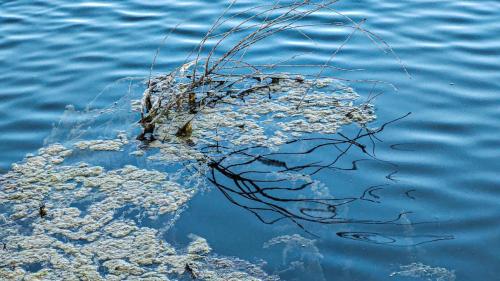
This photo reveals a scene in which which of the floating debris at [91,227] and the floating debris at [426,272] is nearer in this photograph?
the floating debris at [426,272]

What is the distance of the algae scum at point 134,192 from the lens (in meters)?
3.26

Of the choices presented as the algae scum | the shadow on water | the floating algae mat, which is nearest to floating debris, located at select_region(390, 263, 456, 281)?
the shadow on water

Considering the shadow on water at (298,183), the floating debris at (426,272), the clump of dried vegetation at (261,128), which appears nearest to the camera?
the floating debris at (426,272)

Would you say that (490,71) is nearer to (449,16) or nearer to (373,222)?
(449,16)

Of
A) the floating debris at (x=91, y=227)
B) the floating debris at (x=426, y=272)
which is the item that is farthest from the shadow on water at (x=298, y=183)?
the floating debris at (x=91, y=227)

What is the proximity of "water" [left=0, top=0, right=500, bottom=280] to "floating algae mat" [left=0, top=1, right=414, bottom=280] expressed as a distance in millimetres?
96

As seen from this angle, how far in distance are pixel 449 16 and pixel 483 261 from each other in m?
2.88

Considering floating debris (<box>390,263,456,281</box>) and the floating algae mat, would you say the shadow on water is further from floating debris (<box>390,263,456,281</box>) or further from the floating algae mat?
floating debris (<box>390,263,456,281</box>)

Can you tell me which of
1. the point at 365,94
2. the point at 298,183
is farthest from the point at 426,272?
the point at 365,94

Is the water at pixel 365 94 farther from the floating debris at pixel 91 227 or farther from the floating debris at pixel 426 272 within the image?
the floating debris at pixel 91 227

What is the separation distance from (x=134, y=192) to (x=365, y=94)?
159 centimetres

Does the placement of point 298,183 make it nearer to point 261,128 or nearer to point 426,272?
point 261,128

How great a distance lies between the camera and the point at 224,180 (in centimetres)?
388

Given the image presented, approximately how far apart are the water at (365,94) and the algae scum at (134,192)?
0.40 ft
